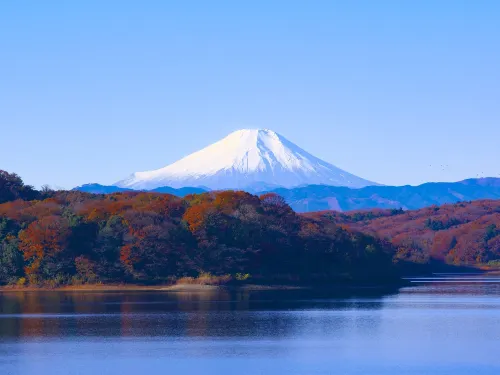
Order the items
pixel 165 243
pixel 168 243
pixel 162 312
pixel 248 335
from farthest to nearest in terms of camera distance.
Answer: pixel 168 243 → pixel 165 243 → pixel 162 312 → pixel 248 335

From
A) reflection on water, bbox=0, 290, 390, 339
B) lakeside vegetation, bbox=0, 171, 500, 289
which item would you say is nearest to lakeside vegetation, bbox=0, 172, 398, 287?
lakeside vegetation, bbox=0, 171, 500, 289

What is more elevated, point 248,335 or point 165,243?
point 165,243

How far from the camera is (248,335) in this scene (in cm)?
5812

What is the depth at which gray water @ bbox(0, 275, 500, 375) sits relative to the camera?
4659cm

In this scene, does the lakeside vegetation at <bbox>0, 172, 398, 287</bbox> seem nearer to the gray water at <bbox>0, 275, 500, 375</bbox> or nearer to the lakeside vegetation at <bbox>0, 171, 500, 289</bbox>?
the lakeside vegetation at <bbox>0, 171, 500, 289</bbox>

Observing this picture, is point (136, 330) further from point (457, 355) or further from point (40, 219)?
point (40, 219)

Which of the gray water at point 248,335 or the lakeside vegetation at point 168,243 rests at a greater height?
the lakeside vegetation at point 168,243

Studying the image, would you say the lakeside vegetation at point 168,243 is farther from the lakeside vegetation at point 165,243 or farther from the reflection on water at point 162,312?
the reflection on water at point 162,312

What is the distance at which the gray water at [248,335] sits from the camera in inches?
1834

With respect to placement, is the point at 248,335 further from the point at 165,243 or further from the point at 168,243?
the point at 168,243

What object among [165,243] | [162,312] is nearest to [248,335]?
[162,312]

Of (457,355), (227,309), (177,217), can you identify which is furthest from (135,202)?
(457,355)

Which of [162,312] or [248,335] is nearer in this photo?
[248,335]

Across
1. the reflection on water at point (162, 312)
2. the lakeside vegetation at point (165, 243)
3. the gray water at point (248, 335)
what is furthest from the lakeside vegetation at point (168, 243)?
the gray water at point (248, 335)
